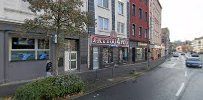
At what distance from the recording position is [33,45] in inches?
818

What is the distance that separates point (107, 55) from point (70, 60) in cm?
865

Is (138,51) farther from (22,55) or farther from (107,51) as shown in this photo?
(22,55)

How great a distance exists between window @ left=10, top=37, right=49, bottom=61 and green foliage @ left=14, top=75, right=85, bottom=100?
6.70 meters

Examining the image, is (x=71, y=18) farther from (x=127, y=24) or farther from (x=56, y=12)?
(x=127, y=24)

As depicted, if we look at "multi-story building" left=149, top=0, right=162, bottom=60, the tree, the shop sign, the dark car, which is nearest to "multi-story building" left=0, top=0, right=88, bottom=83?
the tree

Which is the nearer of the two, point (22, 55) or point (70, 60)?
point (22, 55)

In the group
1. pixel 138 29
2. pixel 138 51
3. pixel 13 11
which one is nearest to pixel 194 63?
pixel 138 51

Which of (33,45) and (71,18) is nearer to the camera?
(71,18)

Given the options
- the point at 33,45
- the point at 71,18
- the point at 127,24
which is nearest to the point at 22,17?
the point at 33,45

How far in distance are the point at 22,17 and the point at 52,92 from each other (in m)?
8.56

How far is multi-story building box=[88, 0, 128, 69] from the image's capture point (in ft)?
95.6

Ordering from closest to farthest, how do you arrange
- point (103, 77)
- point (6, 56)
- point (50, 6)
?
point (50, 6) → point (6, 56) → point (103, 77)

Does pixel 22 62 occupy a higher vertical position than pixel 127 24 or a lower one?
lower

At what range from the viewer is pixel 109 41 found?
33.2m
